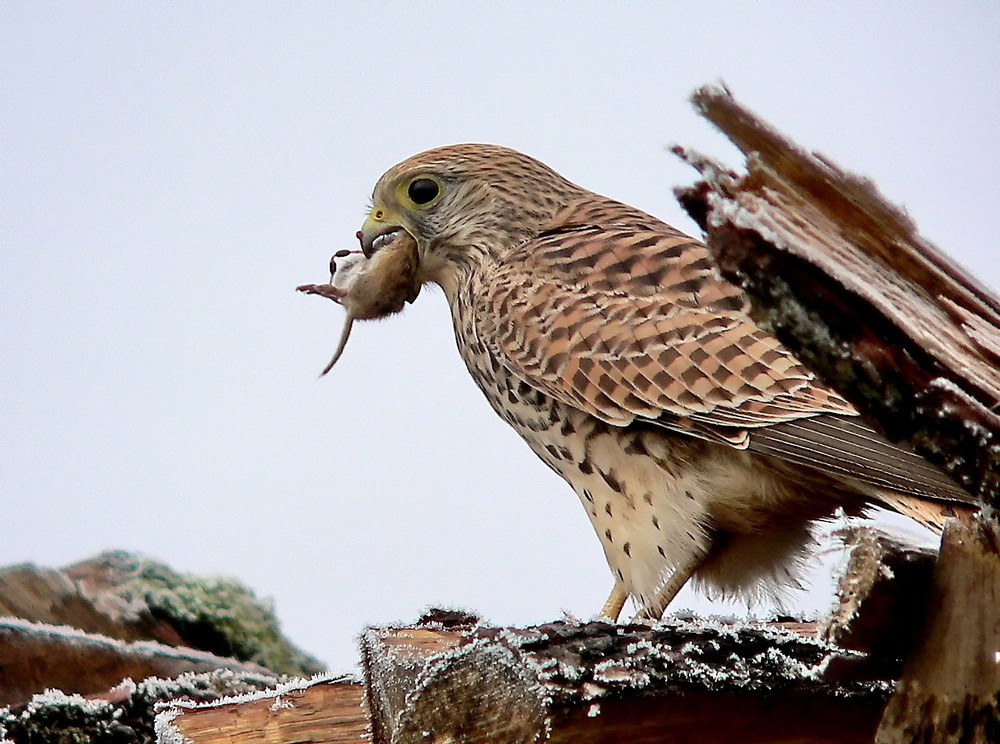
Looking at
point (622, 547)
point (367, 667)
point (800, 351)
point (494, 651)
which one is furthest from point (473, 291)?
point (800, 351)

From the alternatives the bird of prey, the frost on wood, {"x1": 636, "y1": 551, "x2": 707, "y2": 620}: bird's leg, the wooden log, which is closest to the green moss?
the frost on wood

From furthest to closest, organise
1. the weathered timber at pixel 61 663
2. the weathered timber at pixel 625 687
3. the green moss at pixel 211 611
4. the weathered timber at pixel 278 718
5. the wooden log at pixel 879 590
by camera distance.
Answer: the green moss at pixel 211 611 → the weathered timber at pixel 61 663 → the weathered timber at pixel 278 718 → the weathered timber at pixel 625 687 → the wooden log at pixel 879 590

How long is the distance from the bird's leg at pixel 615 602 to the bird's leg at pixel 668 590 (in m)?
0.07

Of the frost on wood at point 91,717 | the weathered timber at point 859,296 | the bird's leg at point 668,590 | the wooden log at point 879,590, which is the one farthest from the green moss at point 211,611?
Result: the weathered timber at point 859,296

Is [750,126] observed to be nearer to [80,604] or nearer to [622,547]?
[622,547]

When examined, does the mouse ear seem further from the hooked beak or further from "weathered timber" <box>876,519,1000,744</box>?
"weathered timber" <box>876,519,1000,744</box>

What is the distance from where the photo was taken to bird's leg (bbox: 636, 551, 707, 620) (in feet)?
8.05

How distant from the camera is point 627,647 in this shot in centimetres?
150

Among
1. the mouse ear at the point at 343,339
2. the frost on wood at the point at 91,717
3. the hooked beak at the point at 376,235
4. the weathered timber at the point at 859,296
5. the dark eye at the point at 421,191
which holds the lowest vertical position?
the frost on wood at the point at 91,717

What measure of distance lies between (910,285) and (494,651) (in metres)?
0.67

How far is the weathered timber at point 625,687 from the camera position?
1.43 m

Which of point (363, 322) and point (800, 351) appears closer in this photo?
point (800, 351)

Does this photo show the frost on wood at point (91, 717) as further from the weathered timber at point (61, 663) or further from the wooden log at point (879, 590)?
the wooden log at point (879, 590)

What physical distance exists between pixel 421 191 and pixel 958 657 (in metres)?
2.14
